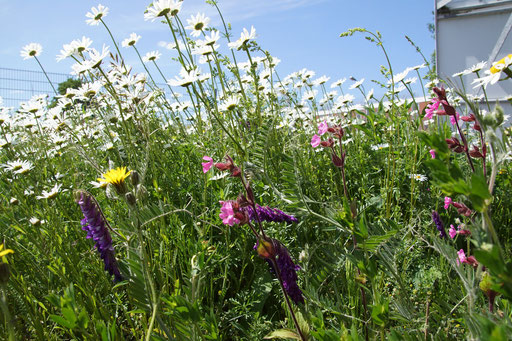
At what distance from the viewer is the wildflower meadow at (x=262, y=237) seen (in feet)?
3.05

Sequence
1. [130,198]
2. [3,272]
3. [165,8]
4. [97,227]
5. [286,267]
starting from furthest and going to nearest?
1. [165,8]
2. [97,227]
3. [286,267]
4. [130,198]
5. [3,272]

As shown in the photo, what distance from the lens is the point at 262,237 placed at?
963mm

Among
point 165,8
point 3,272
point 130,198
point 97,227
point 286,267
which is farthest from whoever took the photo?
point 165,8

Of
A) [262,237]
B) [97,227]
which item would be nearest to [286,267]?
[262,237]

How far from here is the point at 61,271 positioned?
1.58 m

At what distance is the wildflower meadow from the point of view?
0.93m

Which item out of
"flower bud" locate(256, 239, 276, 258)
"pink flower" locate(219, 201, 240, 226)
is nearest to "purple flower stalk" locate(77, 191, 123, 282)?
"pink flower" locate(219, 201, 240, 226)

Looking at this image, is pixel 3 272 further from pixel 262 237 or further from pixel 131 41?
pixel 131 41

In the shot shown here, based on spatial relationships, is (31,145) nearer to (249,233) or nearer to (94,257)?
(94,257)

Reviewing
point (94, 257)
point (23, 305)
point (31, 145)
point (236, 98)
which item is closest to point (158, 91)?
point (236, 98)

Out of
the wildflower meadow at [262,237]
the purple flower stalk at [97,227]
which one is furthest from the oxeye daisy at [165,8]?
the purple flower stalk at [97,227]

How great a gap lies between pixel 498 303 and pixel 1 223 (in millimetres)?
2141

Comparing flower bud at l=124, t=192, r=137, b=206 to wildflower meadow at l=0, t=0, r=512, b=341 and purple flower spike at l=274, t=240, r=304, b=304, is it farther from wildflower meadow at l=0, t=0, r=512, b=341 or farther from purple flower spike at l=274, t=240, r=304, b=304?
purple flower spike at l=274, t=240, r=304, b=304

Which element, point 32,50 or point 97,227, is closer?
point 97,227
